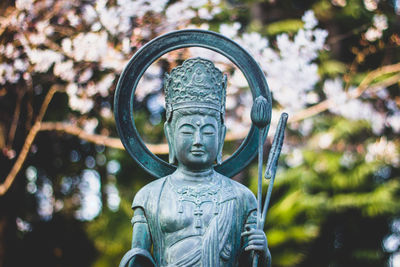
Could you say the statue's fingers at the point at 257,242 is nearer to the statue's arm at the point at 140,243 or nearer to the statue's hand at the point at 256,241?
the statue's hand at the point at 256,241

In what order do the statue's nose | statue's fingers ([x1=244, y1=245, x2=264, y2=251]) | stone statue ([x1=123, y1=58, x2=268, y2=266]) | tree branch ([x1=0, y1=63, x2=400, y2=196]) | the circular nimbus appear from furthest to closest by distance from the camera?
tree branch ([x1=0, y1=63, x2=400, y2=196])
the circular nimbus
the statue's nose
stone statue ([x1=123, y1=58, x2=268, y2=266])
statue's fingers ([x1=244, y1=245, x2=264, y2=251])

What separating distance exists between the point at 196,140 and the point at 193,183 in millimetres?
304

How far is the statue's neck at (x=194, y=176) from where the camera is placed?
3.53m

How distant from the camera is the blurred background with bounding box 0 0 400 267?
7.18 metres

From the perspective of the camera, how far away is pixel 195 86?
3.52m

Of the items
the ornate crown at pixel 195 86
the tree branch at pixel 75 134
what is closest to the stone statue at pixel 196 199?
the ornate crown at pixel 195 86

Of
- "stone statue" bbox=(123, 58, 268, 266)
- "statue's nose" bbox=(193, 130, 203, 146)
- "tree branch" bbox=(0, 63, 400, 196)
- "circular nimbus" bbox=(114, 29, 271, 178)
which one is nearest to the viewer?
"stone statue" bbox=(123, 58, 268, 266)

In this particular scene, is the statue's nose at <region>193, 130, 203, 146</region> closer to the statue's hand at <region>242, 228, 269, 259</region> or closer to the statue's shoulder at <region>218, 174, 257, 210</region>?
the statue's shoulder at <region>218, 174, 257, 210</region>

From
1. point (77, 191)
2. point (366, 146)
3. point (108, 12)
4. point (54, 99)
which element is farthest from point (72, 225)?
point (366, 146)

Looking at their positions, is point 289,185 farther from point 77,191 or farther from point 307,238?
point 77,191

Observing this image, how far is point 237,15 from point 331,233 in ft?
16.1

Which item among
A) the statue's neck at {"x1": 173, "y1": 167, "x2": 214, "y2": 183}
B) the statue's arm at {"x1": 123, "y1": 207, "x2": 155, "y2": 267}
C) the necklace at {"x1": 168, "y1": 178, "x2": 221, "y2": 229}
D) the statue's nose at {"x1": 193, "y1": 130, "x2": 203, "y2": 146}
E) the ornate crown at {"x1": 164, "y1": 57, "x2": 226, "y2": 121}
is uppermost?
the ornate crown at {"x1": 164, "y1": 57, "x2": 226, "y2": 121}

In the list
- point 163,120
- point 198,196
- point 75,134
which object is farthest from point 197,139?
point 163,120

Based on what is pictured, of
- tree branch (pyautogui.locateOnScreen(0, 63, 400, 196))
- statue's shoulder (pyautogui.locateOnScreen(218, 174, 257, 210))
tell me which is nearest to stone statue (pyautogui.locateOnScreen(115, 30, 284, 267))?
statue's shoulder (pyautogui.locateOnScreen(218, 174, 257, 210))
